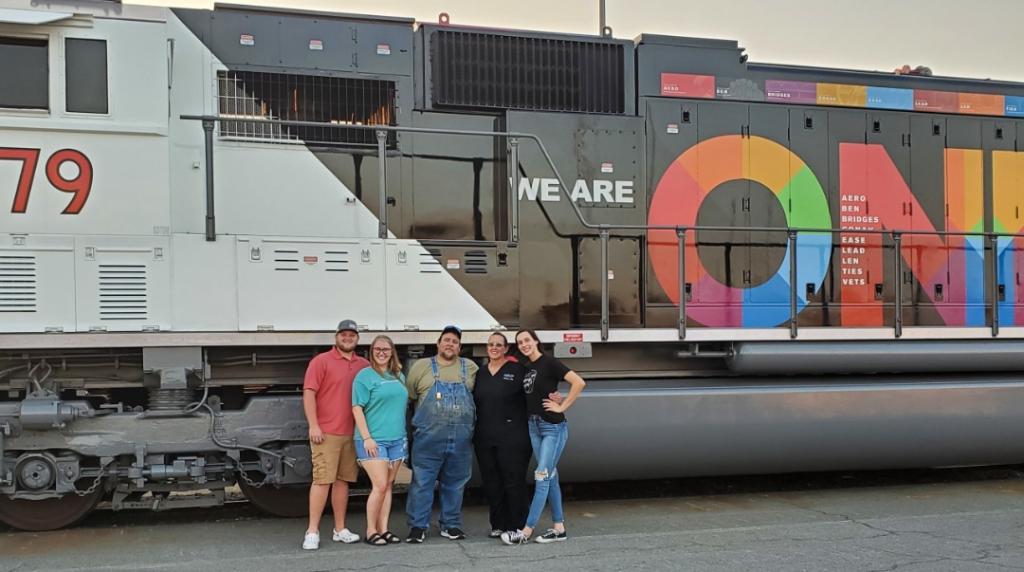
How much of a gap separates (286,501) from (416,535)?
4.02 feet

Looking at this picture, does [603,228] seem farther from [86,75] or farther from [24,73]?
[24,73]

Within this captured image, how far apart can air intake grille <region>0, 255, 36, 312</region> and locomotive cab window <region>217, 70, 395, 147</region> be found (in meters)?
1.51

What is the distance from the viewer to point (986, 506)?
22.5 feet

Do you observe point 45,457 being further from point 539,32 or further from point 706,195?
point 706,195

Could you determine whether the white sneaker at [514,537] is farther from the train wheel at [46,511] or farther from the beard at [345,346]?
the train wheel at [46,511]

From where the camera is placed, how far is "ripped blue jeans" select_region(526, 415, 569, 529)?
553 centimetres

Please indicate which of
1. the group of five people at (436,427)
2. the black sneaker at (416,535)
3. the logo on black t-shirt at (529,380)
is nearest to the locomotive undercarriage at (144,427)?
the group of five people at (436,427)

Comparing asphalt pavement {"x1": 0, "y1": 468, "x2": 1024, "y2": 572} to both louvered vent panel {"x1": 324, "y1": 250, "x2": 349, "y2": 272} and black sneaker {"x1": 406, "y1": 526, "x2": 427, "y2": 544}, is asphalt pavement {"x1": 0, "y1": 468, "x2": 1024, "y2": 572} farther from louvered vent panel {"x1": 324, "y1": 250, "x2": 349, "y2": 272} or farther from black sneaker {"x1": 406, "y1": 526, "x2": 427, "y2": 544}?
louvered vent panel {"x1": 324, "y1": 250, "x2": 349, "y2": 272}

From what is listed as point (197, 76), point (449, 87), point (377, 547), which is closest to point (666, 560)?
point (377, 547)

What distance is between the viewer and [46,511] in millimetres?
5906

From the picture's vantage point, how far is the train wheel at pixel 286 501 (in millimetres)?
6281

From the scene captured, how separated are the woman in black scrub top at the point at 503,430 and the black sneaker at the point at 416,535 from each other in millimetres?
490

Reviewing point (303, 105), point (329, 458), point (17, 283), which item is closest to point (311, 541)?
point (329, 458)

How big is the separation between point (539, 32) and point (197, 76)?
8.41 feet
